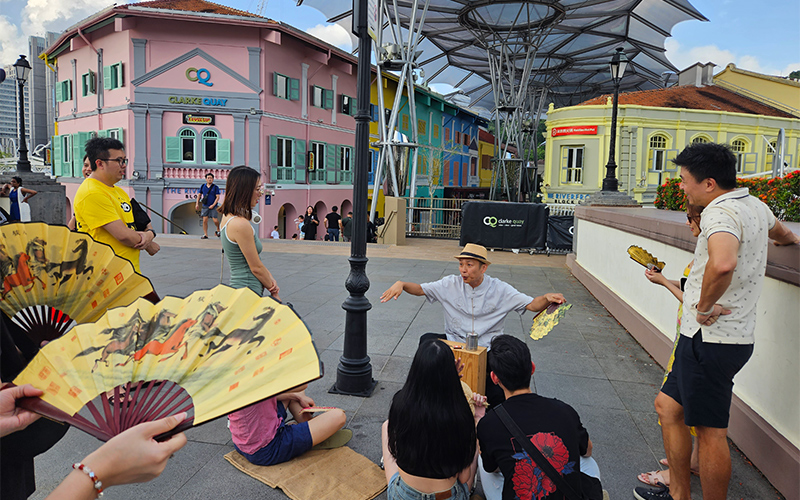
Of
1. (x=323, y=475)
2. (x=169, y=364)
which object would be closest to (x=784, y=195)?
(x=323, y=475)

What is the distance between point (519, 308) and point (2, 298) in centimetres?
326

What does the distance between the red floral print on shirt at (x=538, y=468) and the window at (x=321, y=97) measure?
1062 inches

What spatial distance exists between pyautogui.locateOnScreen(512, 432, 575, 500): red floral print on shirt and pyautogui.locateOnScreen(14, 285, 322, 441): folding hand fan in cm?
131

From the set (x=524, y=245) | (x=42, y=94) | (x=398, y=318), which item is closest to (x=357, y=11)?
(x=398, y=318)

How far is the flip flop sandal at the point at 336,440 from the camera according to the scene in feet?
11.7

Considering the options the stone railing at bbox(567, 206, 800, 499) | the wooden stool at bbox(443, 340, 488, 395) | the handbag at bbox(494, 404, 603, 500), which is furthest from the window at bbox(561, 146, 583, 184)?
the handbag at bbox(494, 404, 603, 500)

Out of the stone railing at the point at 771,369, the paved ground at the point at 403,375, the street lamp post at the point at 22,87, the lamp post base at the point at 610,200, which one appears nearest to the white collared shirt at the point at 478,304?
the paved ground at the point at 403,375

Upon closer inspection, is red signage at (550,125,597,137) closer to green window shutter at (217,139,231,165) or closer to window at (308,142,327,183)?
window at (308,142,327,183)

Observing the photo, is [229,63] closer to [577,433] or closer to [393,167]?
[393,167]

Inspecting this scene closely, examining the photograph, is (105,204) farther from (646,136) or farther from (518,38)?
A: (518,38)

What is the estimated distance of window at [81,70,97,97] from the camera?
82.8 ft

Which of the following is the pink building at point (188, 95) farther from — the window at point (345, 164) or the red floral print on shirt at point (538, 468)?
the red floral print on shirt at point (538, 468)

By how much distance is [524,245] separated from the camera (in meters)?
16.0

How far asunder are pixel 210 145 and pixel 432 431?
24052 mm
